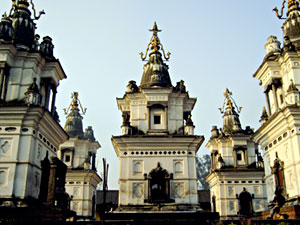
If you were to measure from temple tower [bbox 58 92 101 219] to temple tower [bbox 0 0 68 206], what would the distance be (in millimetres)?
13767

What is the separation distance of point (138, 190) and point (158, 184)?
5.09ft

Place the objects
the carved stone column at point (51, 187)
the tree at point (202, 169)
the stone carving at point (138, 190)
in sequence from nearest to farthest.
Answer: the carved stone column at point (51, 187), the stone carving at point (138, 190), the tree at point (202, 169)

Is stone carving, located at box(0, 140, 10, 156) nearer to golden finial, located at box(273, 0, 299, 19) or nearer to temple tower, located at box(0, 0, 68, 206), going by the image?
temple tower, located at box(0, 0, 68, 206)

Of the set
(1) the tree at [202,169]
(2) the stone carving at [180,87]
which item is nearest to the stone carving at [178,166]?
(2) the stone carving at [180,87]

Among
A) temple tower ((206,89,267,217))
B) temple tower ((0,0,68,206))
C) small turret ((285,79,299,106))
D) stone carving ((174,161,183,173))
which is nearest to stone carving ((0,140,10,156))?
temple tower ((0,0,68,206))

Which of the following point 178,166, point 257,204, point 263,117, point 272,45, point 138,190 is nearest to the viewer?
point 138,190

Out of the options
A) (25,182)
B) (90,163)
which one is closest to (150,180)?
(25,182)

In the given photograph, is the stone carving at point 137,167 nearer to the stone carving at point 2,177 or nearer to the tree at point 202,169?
the stone carving at point 2,177

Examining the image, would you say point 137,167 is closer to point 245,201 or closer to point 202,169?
point 245,201

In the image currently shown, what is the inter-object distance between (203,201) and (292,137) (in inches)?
1135

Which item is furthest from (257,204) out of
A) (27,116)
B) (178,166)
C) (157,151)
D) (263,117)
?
(27,116)

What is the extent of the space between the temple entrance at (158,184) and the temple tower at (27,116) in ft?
21.9

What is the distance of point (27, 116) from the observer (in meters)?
19.9

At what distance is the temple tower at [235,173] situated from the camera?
119 ft
